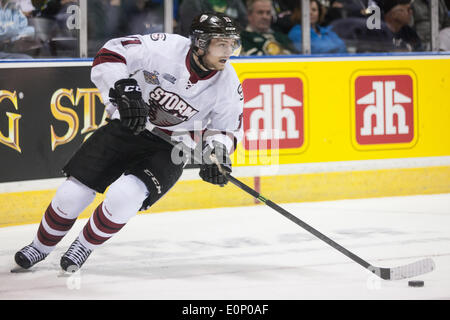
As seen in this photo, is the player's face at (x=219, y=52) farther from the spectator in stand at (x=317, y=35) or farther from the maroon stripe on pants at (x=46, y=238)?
the spectator in stand at (x=317, y=35)

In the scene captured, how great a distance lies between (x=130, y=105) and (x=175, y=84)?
1.08 feet

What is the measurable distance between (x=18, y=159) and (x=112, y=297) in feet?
6.03

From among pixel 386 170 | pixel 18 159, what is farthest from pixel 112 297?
pixel 386 170

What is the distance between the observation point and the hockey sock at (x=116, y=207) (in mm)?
3574

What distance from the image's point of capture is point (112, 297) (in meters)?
3.41

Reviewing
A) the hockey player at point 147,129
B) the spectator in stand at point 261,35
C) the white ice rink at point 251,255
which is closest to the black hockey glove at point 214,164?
the hockey player at point 147,129

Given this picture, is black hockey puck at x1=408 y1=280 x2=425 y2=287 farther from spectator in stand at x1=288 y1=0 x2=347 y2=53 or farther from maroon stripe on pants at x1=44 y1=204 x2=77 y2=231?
spectator in stand at x1=288 y1=0 x2=347 y2=53

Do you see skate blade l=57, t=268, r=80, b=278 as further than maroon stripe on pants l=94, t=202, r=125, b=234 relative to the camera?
Yes

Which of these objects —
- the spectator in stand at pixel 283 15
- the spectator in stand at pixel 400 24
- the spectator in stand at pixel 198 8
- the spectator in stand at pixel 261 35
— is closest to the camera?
the spectator in stand at pixel 198 8

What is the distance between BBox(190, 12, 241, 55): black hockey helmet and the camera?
3600 millimetres

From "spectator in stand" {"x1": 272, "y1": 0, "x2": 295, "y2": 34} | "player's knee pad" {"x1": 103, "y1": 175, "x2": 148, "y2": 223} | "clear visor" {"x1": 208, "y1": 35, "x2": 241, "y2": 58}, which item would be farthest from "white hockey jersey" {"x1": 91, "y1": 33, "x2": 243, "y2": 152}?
"spectator in stand" {"x1": 272, "y1": 0, "x2": 295, "y2": 34}

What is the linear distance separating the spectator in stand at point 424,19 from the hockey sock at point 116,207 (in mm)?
3306

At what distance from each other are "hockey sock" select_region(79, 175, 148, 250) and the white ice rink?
203 millimetres

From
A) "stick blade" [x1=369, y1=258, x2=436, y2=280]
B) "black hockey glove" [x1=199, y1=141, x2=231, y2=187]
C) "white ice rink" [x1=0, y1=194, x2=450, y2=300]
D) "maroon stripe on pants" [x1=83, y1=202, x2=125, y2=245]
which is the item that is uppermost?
"black hockey glove" [x1=199, y1=141, x2=231, y2=187]
